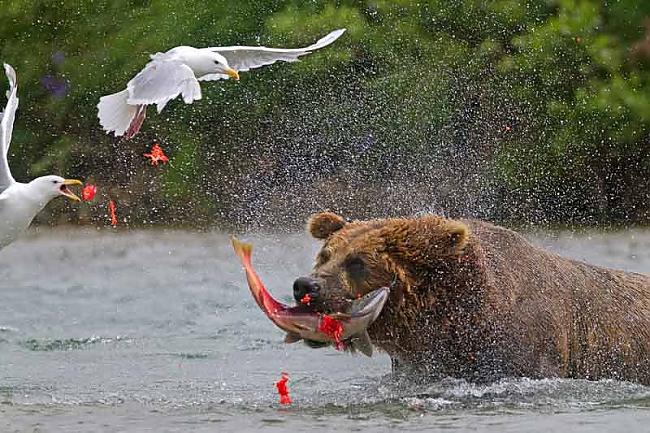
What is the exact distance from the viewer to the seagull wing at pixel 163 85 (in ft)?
22.1

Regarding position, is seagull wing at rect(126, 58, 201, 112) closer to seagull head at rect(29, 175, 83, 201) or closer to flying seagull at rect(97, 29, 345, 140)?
flying seagull at rect(97, 29, 345, 140)

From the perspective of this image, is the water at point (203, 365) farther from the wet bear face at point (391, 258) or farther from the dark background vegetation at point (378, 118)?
the dark background vegetation at point (378, 118)

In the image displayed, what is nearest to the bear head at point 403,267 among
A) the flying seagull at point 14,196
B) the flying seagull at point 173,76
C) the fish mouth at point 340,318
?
the fish mouth at point 340,318

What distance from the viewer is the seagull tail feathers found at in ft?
24.0

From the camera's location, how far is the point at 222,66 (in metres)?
7.49

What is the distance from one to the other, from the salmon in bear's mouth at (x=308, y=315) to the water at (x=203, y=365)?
0.29 m

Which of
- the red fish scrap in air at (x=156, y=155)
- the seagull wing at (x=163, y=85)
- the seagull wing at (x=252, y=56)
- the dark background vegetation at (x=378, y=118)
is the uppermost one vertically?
the seagull wing at (x=163, y=85)

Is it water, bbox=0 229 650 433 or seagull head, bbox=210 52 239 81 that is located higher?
seagull head, bbox=210 52 239 81

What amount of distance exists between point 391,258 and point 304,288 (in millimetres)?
433

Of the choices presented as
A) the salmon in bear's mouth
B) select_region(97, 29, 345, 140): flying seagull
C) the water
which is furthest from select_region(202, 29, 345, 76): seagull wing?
the salmon in bear's mouth

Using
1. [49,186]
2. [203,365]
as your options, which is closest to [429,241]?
[203,365]

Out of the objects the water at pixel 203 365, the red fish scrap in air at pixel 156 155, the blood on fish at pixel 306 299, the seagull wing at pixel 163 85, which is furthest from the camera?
the red fish scrap in air at pixel 156 155

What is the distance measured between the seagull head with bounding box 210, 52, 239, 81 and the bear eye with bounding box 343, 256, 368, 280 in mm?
1726

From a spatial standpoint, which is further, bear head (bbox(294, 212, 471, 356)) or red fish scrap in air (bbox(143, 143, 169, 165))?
red fish scrap in air (bbox(143, 143, 169, 165))
